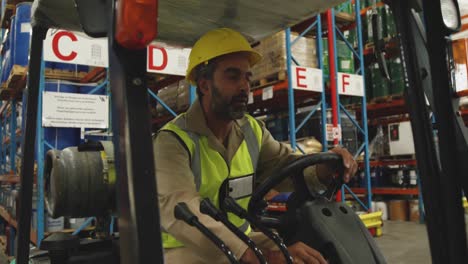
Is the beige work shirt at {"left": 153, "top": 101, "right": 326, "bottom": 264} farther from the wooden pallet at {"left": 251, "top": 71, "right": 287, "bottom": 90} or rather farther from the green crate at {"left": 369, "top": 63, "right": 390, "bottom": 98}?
the green crate at {"left": 369, "top": 63, "right": 390, "bottom": 98}

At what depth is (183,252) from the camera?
2041mm

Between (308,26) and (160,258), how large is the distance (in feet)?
21.5

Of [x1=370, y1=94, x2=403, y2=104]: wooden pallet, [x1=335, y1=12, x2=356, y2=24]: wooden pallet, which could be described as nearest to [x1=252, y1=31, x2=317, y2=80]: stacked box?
[x1=335, y1=12, x2=356, y2=24]: wooden pallet

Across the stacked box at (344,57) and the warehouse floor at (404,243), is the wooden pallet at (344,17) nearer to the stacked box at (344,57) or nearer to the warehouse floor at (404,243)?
the stacked box at (344,57)

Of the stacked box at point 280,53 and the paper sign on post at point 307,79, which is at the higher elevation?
the stacked box at point 280,53

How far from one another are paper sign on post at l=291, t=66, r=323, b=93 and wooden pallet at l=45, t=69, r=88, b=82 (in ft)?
9.37

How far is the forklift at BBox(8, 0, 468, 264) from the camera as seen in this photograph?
0.95 m

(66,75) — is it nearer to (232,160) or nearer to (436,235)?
(232,160)

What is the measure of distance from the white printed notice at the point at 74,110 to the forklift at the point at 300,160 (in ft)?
9.72

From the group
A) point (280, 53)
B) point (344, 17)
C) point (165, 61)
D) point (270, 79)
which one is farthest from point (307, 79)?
point (165, 61)

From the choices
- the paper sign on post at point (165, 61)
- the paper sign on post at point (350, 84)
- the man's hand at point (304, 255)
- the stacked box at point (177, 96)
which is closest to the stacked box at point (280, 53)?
the paper sign on post at point (350, 84)

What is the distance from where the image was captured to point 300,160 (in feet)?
5.60

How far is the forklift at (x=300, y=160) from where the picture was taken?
0.95m

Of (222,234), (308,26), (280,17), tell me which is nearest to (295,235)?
(222,234)
